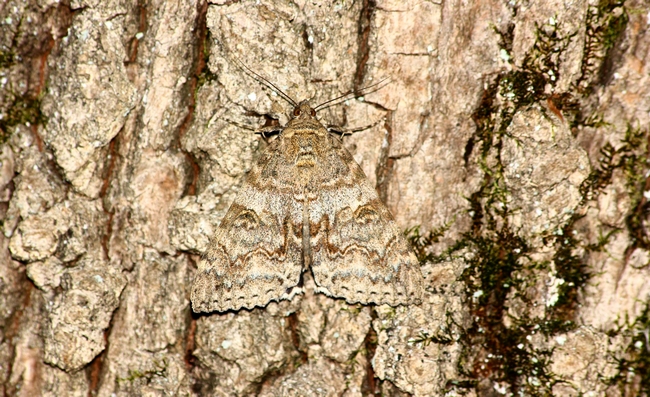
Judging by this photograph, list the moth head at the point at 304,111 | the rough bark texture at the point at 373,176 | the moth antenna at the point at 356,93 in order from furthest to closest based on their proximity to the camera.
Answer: the moth head at the point at 304,111
the moth antenna at the point at 356,93
the rough bark texture at the point at 373,176

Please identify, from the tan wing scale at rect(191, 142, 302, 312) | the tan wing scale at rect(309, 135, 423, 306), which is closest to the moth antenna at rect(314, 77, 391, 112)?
the tan wing scale at rect(309, 135, 423, 306)

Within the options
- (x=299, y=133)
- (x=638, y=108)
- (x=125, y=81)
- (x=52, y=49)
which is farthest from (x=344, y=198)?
(x=52, y=49)

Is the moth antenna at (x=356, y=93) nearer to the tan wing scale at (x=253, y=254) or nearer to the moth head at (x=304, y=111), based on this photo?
the moth head at (x=304, y=111)

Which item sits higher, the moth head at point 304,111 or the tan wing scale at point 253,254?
the moth head at point 304,111

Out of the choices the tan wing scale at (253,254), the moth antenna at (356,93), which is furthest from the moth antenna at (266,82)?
the tan wing scale at (253,254)

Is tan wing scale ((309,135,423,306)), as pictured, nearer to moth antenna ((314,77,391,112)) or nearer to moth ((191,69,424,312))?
moth ((191,69,424,312))

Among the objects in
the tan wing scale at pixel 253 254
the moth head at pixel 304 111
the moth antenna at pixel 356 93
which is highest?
the moth antenna at pixel 356 93

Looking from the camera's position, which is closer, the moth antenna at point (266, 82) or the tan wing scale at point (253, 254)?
the moth antenna at point (266, 82)

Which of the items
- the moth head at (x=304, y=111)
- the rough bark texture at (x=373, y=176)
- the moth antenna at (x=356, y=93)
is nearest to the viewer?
the rough bark texture at (x=373, y=176)
